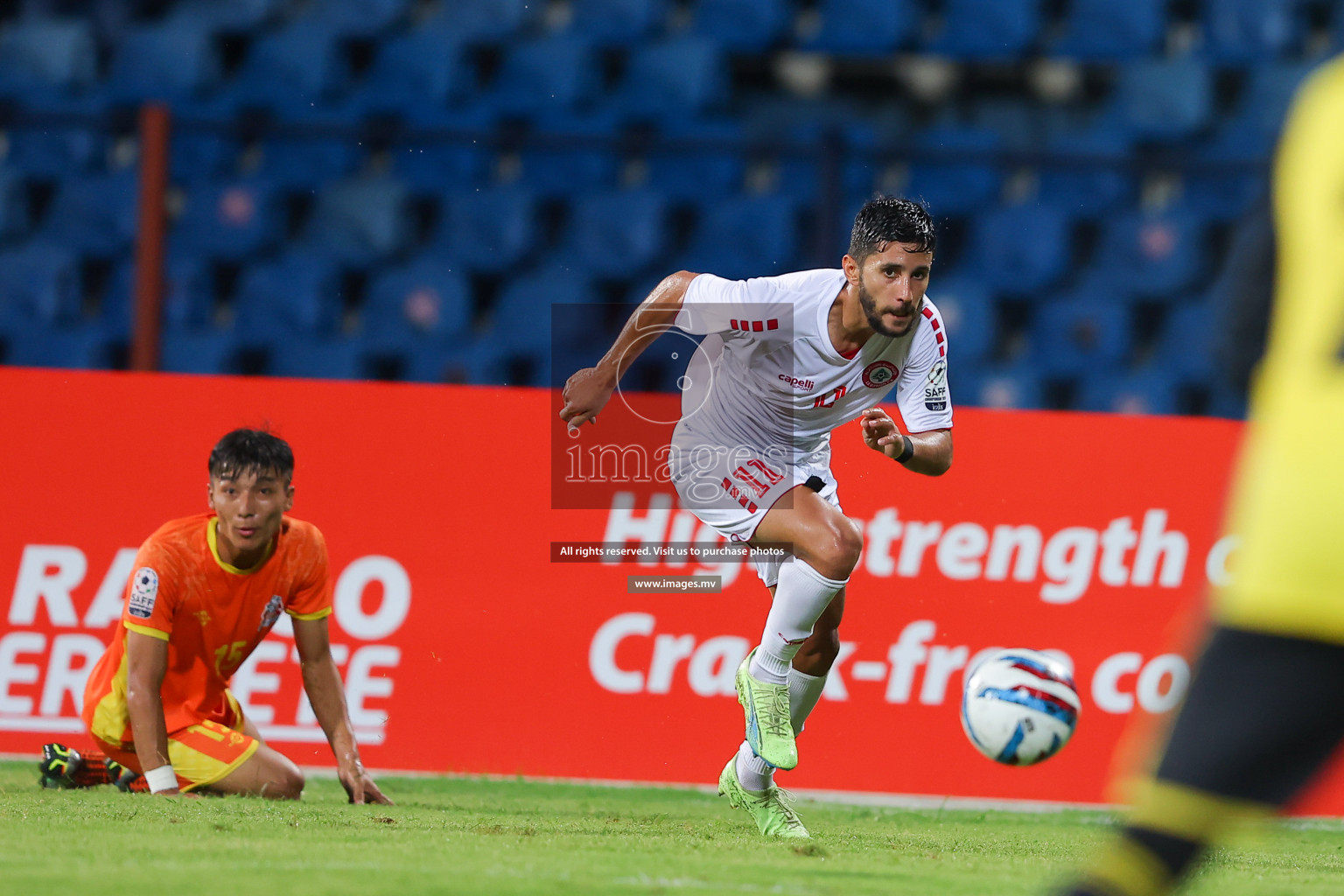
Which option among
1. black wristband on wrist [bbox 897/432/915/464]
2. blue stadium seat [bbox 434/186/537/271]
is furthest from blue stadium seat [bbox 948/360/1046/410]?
black wristband on wrist [bbox 897/432/915/464]

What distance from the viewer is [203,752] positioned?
17.0 feet

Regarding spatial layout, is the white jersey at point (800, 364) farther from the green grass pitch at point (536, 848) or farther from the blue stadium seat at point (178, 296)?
the blue stadium seat at point (178, 296)

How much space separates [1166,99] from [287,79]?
6429 millimetres

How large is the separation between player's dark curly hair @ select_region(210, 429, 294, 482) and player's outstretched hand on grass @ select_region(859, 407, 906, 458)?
1993 millimetres

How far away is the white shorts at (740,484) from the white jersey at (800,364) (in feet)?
0.21

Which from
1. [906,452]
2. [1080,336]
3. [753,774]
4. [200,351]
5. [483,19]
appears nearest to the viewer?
[906,452]

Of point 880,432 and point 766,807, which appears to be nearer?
point 880,432

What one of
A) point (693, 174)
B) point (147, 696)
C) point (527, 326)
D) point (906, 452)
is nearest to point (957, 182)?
point (693, 174)

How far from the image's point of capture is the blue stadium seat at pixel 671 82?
35.0 feet

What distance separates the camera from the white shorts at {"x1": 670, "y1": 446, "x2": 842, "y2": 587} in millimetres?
5180

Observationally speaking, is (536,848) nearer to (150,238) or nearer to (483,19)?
(150,238)

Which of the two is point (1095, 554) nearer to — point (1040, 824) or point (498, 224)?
point (1040, 824)

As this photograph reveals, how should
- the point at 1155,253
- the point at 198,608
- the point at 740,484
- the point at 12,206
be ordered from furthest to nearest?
the point at 1155,253 → the point at 12,206 → the point at 740,484 → the point at 198,608

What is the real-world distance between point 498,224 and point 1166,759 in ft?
28.3
